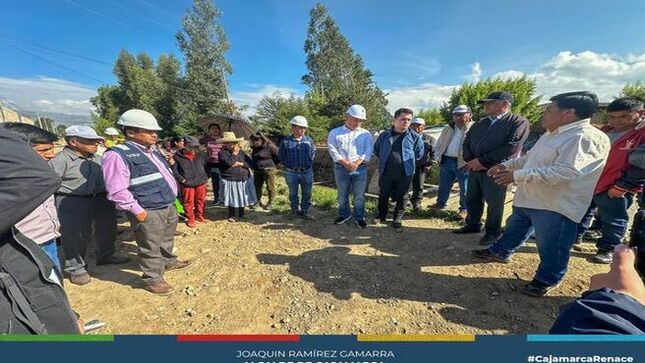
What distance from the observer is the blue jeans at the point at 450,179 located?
486cm

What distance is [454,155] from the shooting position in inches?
190

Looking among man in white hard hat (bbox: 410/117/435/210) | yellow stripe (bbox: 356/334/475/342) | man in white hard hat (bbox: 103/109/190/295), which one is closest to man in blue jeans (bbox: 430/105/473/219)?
man in white hard hat (bbox: 410/117/435/210)

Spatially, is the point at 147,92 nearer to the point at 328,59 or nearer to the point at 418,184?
the point at 328,59

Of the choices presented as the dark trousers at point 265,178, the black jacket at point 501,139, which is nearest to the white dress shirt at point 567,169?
the black jacket at point 501,139

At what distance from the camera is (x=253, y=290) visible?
2969mm

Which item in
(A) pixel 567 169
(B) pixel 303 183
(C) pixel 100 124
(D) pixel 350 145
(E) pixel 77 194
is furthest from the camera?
(C) pixel 100 124

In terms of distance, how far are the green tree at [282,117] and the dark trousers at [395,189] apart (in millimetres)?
10393

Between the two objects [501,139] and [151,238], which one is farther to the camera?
[501,139]

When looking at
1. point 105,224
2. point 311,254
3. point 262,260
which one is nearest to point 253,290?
point 262,260

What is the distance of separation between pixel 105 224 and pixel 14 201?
9.39ft

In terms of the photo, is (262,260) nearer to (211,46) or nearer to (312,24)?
(211,46)

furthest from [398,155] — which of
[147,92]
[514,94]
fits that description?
[147,92]

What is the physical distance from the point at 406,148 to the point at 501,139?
119cm

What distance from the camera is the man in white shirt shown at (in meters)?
2.33
